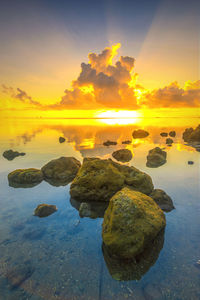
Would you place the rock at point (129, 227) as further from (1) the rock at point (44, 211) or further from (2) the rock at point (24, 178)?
(2) the rock at point (24, 178)

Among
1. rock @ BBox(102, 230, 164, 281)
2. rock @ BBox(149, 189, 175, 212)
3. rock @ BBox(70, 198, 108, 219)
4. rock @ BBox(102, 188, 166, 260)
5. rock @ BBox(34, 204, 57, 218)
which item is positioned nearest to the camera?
rock @ BBox(102, 230, 164, 281)

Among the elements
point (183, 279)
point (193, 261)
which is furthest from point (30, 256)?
point (193, 261)

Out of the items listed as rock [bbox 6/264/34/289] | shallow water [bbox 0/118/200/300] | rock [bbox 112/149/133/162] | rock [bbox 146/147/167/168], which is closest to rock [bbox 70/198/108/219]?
shallow water [bbox 0/118/200/300]

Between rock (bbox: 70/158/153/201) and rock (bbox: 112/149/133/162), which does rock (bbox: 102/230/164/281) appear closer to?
rock (bbox: 70/158/153/201)

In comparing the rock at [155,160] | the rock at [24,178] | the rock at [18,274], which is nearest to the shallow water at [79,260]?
the rock at [18,274]

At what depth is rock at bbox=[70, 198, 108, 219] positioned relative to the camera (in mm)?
10469

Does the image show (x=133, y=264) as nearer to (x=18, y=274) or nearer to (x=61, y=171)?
(x=18, y=274)

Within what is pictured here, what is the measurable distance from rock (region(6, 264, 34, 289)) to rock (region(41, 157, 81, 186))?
30.7 feet

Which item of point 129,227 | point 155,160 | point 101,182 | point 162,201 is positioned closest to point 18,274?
point 129,227

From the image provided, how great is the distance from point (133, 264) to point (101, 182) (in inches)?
237

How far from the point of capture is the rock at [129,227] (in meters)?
6.64

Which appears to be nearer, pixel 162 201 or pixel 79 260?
pixel 79 260

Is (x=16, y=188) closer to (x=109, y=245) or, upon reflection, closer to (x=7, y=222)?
(x=7, y=222)

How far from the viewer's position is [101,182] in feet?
39.3
